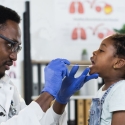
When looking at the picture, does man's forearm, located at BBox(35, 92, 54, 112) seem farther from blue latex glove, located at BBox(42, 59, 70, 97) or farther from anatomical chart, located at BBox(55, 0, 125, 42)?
anatomical chart, located at BBox(55, 0, 125, 42)

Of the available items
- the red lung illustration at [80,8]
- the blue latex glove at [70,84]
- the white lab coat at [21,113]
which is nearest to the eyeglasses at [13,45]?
the white lab coat at [21,113]

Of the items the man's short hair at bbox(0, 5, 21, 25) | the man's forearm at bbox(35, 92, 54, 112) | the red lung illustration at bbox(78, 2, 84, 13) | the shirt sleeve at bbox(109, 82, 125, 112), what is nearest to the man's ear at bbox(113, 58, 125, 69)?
the shirt sleeve at bbox(109, 82, 125, 112)

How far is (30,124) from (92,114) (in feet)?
1.05

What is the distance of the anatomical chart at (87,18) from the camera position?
11.4 feet

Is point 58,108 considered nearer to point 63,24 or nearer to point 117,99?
point 117,99

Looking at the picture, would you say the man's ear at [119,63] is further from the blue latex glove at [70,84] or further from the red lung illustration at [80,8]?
the red lung illustration at [80,8]

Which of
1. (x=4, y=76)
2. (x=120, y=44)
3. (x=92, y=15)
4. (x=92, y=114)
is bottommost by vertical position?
(x=92, y=114)

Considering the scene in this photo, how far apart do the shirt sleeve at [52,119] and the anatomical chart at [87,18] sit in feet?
6.58

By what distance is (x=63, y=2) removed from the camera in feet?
11.5

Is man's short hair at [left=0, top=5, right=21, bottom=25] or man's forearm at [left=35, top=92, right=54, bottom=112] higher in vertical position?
man's short hair at [left=0, top=5, right=21, bottom=25]

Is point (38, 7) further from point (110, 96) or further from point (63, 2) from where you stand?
point (110, 96)

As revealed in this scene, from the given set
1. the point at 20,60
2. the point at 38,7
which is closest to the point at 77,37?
the point at 38,7

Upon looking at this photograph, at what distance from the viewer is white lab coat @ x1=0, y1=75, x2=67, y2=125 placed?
126 cm

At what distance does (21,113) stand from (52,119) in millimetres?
227
